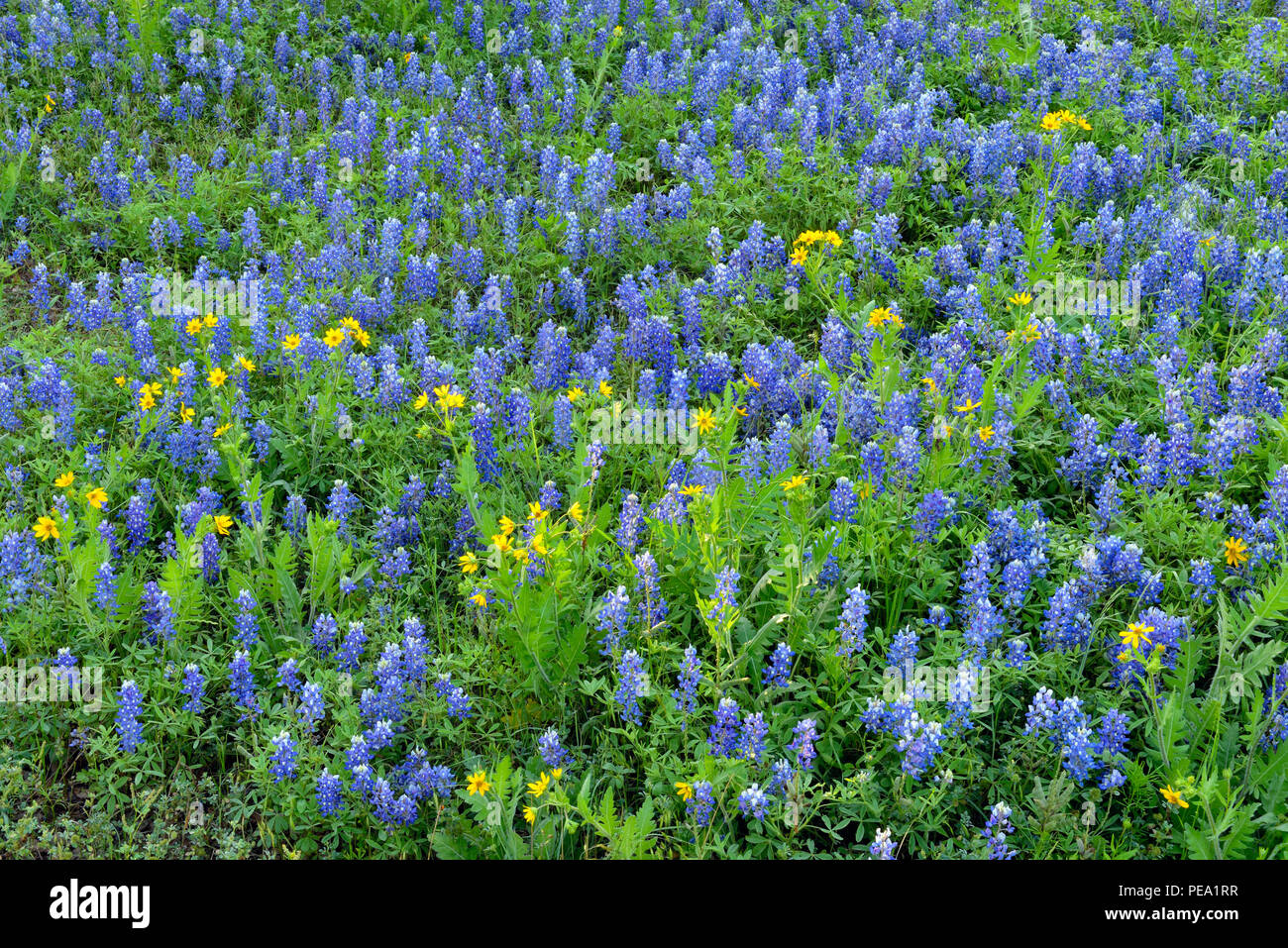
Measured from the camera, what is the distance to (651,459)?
4816mm

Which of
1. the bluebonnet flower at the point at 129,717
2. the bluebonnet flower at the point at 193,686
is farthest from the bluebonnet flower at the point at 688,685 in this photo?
the bluebonnet flower at the point at 129,717

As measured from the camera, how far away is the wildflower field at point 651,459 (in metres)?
3.62

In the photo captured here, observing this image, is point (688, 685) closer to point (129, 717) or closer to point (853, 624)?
point (853, 624)

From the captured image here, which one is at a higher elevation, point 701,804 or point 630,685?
point 630,685

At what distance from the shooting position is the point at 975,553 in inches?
156

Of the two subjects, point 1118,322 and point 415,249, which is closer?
point 1118,322

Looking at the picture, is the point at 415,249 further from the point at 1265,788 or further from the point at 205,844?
the point at 1265,788

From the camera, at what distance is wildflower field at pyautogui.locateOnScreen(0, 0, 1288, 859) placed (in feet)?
11.9

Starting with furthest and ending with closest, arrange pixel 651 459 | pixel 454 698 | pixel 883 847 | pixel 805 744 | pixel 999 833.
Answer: pixel 651 459
pixel 454 698
pixel 805 744
pixel 999 833
pixel 883 847

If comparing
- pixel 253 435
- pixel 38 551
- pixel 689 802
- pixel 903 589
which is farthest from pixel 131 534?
pixel 903 589

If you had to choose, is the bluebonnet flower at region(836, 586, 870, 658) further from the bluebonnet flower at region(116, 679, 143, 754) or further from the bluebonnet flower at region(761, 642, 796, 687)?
the bluebonnet flower at region(116, 679, 143, 754)

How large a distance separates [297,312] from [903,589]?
3.21m

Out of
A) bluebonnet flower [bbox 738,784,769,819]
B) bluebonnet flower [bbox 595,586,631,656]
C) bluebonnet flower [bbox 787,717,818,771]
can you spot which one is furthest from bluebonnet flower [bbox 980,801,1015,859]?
bluebonnet flower [bbox 595,586,631,656]

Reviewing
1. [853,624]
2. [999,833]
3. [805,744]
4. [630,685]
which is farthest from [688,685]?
[999,833]
